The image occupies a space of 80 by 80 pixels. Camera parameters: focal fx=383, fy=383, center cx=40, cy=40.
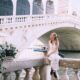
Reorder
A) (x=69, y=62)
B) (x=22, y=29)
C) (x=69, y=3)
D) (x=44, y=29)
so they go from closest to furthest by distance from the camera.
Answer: (x=69, y=62) → (x=22, y=29) → (x=44, y=29) → (x=69, y=3)

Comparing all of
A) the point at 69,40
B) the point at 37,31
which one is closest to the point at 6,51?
the point at 37,31

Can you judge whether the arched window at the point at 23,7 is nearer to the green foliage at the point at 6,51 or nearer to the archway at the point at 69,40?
the archway at the point at 69,40

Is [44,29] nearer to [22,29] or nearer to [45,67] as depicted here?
[22,29]

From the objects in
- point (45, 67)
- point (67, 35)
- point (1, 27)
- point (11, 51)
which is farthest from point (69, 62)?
point (67, 35)

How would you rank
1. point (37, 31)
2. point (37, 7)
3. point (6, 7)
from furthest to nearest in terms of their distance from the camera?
point (37, 7) < point (37, 31) < point (6, 7)

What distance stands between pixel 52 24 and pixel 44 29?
58cm

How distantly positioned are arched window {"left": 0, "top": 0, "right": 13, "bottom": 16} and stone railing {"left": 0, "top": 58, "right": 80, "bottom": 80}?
37.9ft

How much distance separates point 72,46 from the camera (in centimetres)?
2366

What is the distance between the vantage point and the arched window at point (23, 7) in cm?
1587

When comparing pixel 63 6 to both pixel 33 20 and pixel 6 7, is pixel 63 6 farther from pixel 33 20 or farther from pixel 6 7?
pixel 6 7

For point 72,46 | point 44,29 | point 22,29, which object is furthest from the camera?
point 72,46

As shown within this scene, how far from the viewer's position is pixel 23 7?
16125 mm

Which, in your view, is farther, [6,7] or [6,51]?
[6,7]

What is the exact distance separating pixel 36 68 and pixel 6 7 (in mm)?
11791
